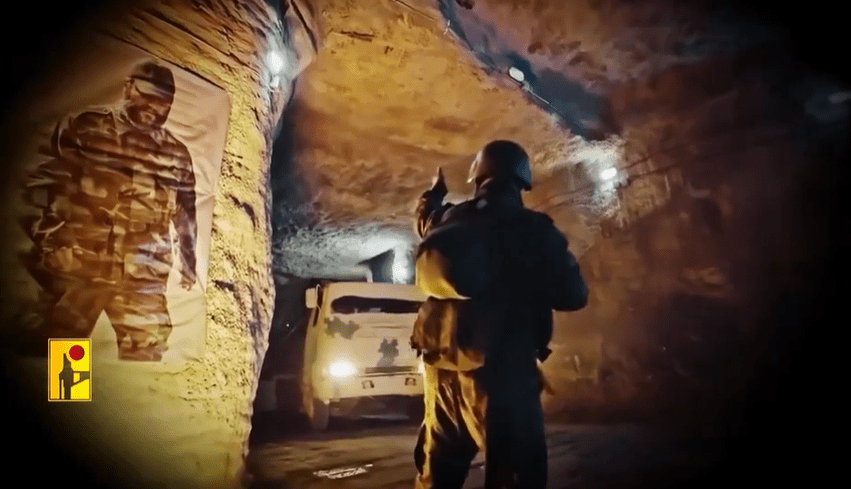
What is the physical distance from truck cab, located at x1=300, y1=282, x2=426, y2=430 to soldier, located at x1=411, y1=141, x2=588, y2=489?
13.3 ft

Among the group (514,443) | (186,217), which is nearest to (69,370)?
(186,217)

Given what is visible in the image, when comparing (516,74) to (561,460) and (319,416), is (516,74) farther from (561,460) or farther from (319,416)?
(319,416)

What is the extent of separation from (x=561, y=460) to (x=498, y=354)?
2.88 meters

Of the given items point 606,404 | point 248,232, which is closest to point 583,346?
point 606,404

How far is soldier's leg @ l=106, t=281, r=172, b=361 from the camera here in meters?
2.55

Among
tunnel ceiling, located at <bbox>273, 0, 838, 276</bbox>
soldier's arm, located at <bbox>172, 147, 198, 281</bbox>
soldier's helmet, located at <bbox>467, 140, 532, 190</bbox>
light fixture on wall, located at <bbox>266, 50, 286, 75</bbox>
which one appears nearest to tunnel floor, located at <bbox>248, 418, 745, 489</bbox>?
soldier's arm, located at <bbox>172, 147, 198, 281</bbox>

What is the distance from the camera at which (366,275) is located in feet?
36.8

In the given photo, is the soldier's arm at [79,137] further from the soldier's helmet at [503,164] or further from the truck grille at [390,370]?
the truck grille at [390,370]

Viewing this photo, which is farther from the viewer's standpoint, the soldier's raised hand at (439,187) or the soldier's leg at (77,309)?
the soldier's raised hand at (439,187)

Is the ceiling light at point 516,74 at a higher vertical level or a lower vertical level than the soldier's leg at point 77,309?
higher

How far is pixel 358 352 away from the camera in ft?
24.0

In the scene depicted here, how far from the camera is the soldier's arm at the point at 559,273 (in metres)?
2.90

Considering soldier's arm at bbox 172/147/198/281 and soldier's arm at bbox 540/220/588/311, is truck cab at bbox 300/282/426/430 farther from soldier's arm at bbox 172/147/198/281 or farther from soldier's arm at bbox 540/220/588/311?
soldier's arm at bbox 172/147/198/281

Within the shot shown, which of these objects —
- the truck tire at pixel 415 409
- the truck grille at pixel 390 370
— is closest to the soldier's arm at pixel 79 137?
the truck grille at pixel 390 370
